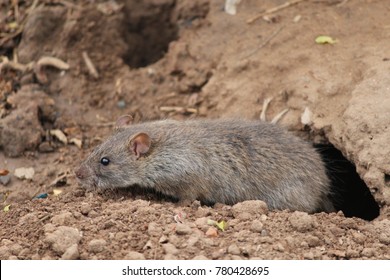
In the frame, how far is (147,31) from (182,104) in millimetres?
1928

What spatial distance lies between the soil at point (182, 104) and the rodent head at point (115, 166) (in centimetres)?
20

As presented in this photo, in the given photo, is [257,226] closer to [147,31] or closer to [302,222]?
[302,222]

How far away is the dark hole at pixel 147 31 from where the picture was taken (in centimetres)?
1096

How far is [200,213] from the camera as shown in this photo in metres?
6.89

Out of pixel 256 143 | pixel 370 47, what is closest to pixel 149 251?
pixel 256 143

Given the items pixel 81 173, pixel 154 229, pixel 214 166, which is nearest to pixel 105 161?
pixel 81 173

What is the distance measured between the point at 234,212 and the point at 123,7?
524 cm

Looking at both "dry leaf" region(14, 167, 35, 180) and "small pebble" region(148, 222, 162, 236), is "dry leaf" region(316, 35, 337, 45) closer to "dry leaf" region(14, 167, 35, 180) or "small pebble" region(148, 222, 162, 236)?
"small pebble" region(148, 222, 162, 236)

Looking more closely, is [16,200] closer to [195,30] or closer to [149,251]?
[149,251]

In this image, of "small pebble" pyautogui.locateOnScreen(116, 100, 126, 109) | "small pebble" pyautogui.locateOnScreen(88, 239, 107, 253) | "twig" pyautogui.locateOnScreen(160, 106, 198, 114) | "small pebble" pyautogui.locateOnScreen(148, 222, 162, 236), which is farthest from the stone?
"small pebble" pyautogui.locateOnScreen(116, 100, 126, 109)

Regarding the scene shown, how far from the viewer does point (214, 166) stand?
307 inches

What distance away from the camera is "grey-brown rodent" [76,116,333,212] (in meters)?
7.80
